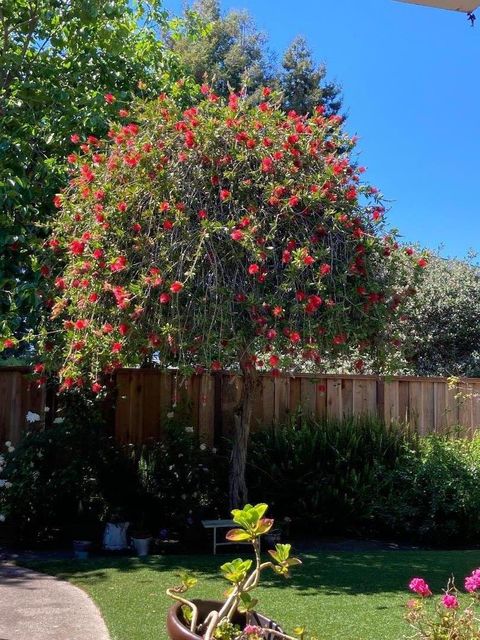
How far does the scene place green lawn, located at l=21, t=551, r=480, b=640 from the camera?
575 centimetres

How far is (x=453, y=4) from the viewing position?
374cm

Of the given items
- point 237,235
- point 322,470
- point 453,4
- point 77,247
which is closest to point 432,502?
point 322,470

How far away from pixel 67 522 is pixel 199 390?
7.74ft

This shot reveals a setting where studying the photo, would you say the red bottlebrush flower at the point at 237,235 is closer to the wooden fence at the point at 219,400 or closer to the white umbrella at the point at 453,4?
the wooden fence at the point at 219,400

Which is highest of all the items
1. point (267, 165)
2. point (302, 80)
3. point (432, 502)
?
point (302, 80)

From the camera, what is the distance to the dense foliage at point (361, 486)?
9664 millimetres

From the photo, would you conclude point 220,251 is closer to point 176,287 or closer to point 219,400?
point 176,287

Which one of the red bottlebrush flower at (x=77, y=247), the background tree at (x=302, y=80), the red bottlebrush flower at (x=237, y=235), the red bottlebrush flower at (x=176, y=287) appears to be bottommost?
the red bottlebrush flower at (x=176, y=287)

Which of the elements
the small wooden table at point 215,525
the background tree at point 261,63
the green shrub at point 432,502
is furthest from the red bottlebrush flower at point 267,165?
the background tree at point 261,63

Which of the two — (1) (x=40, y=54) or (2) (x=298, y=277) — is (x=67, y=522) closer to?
(2) (x=298, y=277)

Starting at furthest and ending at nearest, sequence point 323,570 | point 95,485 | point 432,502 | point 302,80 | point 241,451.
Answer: point 302,80, point 432,502, point 241,451, point 95,485, point 323,570

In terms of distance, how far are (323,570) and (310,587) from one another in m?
0.75

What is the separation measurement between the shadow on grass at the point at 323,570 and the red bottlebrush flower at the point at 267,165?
392 cm

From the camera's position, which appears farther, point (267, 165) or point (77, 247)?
point (267, 165)
